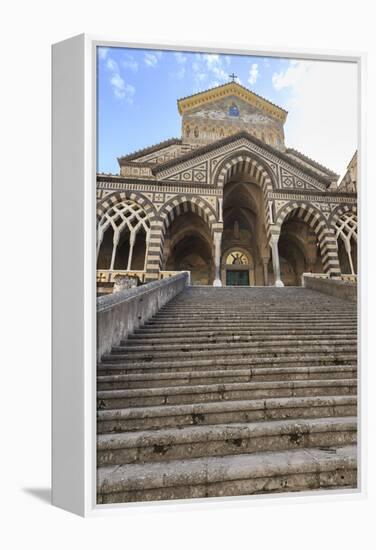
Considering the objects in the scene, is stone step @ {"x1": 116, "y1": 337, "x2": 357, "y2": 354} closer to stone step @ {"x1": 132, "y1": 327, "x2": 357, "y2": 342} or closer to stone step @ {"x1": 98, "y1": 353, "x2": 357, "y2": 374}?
stone step @ {"x1": 132, "y1": 327, "x2": 357, "y2": 342}

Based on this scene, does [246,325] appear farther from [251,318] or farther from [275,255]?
[275,255]

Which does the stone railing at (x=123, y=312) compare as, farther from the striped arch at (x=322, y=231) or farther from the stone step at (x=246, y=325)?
the striped arch at (x=322, y=231)

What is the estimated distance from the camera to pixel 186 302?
6.80 meters

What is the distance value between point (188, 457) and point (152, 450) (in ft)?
0.98

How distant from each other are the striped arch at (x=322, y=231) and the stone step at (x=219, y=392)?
8212 mm

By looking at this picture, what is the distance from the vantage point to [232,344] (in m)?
3.85

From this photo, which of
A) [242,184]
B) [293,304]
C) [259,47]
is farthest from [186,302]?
[242,184]

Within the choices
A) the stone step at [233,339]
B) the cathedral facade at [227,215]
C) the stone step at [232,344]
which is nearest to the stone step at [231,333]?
the stone step at [233,339]

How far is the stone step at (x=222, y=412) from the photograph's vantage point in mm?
2441

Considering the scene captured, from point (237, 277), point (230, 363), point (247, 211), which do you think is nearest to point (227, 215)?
point (247, 211)

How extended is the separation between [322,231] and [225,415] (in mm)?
9710

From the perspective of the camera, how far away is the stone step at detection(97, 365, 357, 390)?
9.30ft

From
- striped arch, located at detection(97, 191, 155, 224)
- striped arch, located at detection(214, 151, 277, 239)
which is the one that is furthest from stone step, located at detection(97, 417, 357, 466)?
striped arch, located at detection(97, 191, 155, 224)
